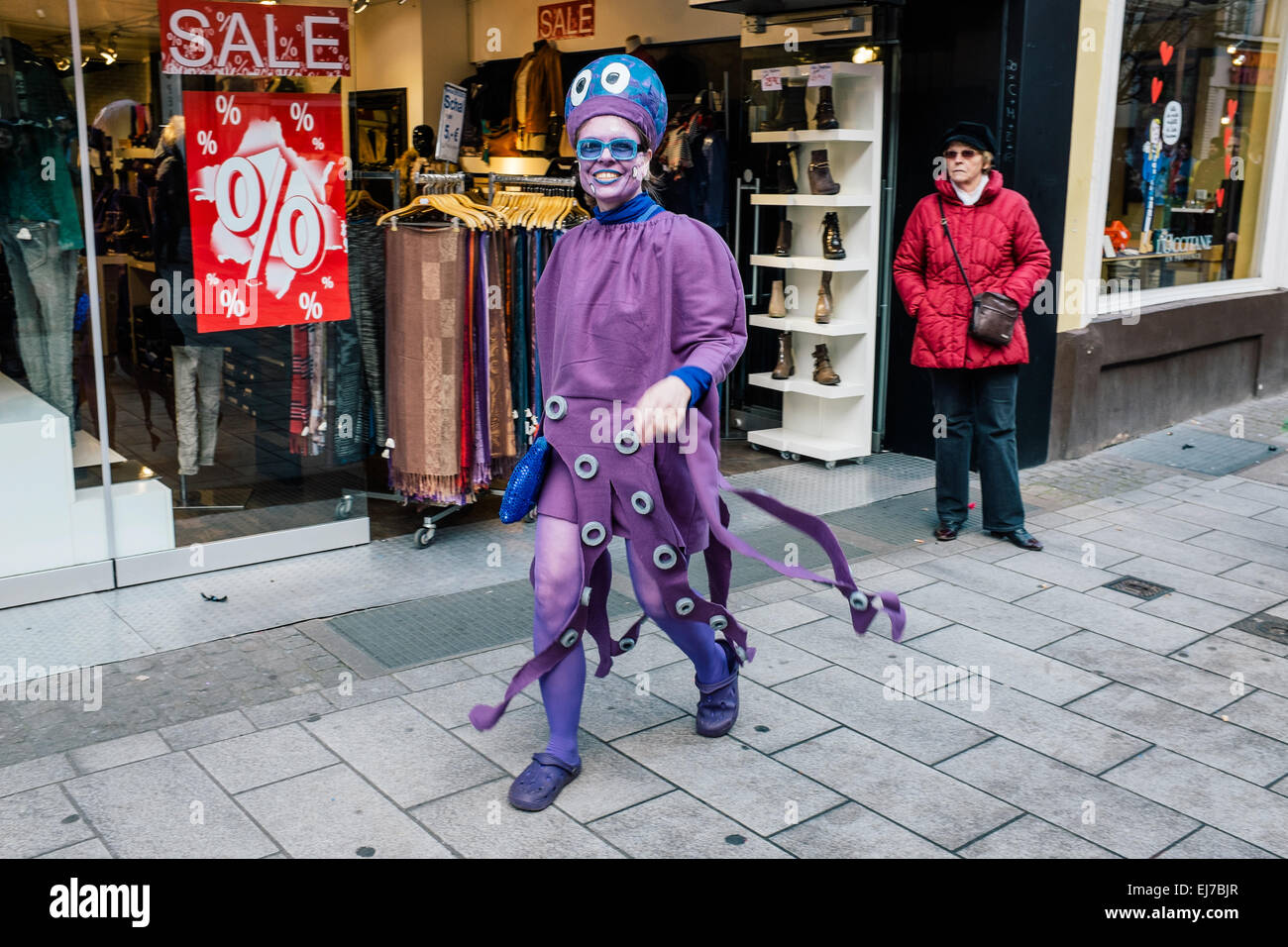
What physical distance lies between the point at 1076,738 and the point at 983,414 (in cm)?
240

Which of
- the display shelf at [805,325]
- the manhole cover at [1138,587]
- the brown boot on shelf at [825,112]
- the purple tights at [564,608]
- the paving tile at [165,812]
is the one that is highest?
the brown boot on shelf at [825,112]

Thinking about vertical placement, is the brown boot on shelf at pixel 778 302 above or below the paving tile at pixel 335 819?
above

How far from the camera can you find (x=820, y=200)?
23.7ft

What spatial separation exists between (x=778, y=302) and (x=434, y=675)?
408cm

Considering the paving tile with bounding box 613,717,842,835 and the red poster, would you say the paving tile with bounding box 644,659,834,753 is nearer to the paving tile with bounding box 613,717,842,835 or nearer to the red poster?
the paving tile with bounding box 613,717,842,835

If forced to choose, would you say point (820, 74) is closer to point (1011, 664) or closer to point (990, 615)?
point (990, 615)

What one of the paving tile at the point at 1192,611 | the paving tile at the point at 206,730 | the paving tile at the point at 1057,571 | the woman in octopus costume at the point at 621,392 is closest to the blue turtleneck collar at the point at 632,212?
the woman in octopus costume at the point at 621,392

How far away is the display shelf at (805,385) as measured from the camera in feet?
24.4

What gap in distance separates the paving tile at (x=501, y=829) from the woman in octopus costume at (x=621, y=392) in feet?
0.21

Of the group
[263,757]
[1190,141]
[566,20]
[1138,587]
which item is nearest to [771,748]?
[263,757]

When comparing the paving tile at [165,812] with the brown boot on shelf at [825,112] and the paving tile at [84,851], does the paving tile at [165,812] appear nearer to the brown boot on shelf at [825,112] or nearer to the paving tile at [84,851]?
the paving tile at [84,851]

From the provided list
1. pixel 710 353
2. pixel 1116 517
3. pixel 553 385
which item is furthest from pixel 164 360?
pixel 1116 517

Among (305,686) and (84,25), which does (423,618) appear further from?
(84,25)

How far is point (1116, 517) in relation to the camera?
6734mm
